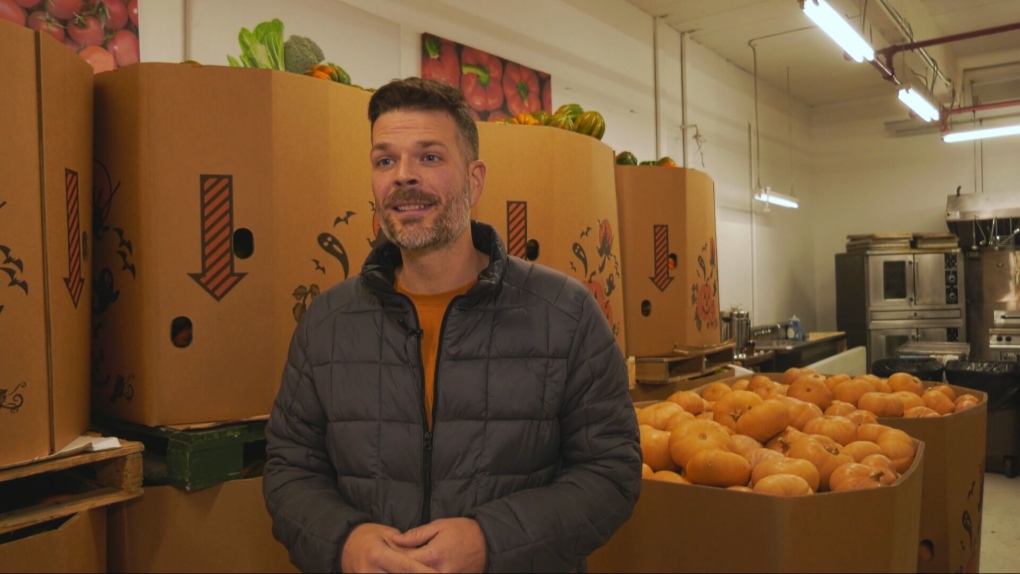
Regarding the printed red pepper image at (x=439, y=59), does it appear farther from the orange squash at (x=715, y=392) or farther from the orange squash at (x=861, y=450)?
the orange squash at (x=861, y=450)

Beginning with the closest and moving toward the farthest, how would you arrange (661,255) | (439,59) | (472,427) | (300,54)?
(472,427) < (300,54) < (661,255) < (439,59)

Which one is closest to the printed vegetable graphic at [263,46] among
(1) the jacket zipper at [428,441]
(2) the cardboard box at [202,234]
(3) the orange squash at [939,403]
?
(2) the cardboard box at [202,234]

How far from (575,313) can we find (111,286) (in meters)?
1.57

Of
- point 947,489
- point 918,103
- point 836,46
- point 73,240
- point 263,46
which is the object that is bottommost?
point 947,489

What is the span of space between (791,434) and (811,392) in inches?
25.2

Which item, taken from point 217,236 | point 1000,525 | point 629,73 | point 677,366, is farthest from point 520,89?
point 1000,525

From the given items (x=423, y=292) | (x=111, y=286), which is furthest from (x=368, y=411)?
(x=111, y=286)

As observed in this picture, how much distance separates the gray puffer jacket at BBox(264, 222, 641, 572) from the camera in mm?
1405

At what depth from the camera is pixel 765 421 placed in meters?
2.40

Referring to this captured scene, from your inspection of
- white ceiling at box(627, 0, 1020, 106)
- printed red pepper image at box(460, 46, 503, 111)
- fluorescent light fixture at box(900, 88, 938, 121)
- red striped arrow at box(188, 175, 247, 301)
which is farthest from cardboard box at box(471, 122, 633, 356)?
fluorescent light fixture at box(900, 88, 938, 121)

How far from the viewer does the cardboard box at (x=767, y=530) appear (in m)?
1.71

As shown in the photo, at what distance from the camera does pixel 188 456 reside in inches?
83.7

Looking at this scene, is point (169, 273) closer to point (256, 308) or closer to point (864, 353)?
point (256, 308)

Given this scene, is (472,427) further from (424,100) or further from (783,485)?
(783,485)
